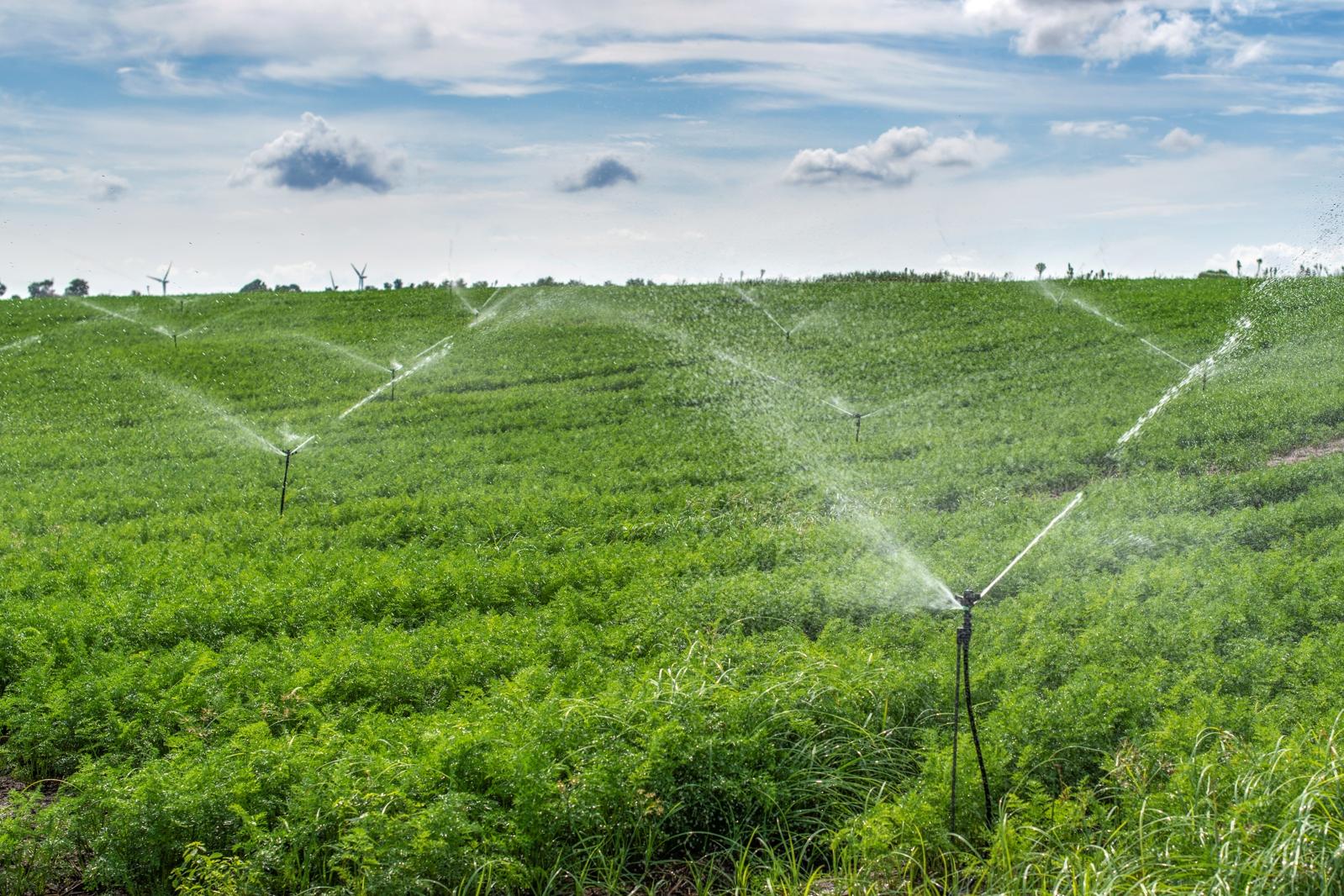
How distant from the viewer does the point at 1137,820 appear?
19.7 feet

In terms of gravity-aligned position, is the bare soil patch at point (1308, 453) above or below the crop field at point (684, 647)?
above

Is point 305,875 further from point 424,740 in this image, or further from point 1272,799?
point 1272,799

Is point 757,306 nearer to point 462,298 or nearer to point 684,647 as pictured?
point 462,298

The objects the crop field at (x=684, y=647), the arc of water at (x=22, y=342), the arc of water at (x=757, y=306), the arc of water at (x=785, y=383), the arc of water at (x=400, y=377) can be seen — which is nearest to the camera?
the crop field at (x=684, y=647)

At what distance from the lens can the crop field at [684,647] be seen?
6.01 m

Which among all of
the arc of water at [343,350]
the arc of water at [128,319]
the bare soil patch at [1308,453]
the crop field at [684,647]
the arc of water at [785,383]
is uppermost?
the arc of water at [128,319]

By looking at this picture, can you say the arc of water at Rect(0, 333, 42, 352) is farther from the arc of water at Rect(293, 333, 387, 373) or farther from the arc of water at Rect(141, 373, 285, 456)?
the arc of water at Rect(293, 333, 387, 373)

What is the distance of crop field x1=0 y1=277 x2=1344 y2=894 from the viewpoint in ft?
→ 19.7

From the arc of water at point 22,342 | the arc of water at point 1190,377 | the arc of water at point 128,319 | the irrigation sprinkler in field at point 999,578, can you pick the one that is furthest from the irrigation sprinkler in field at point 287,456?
the arc of water at point 22,342

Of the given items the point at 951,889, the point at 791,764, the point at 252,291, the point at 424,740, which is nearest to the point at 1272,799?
the point at 951,889

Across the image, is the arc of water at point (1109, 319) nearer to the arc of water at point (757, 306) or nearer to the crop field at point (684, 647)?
the crop field at point (684, 647)

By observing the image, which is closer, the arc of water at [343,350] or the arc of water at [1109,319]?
the arc of water at [1109,319]

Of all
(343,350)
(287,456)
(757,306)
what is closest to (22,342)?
(343,350)

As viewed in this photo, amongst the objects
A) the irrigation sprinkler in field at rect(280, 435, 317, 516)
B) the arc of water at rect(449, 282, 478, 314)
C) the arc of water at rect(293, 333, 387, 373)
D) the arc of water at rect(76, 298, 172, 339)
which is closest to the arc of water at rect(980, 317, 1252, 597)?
the irrigation sprinkler in field at rect(280, 435, 317, 516)
